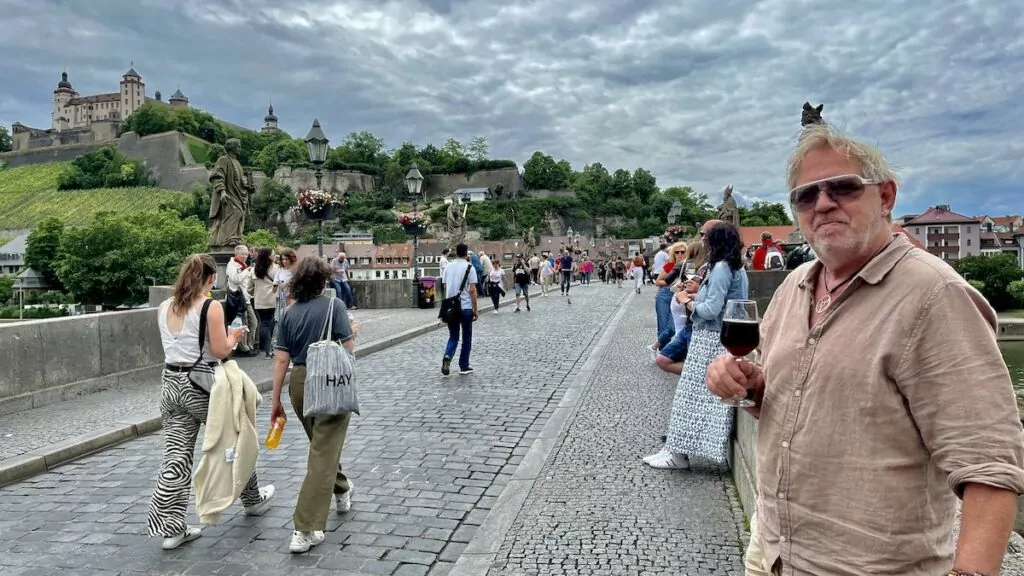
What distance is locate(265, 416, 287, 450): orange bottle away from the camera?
4.31m

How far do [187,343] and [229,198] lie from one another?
29.9ft

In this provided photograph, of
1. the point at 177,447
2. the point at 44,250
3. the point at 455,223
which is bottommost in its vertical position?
the point at 177,447

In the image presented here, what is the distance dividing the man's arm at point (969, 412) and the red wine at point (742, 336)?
67 centimetres

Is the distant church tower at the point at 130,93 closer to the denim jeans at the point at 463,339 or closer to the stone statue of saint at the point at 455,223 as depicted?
the stone statue of saint at the point at 455,223

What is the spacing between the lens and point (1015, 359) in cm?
1627

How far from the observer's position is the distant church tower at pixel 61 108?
148750 mm

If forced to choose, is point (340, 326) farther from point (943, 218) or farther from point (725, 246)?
point (943, 218)

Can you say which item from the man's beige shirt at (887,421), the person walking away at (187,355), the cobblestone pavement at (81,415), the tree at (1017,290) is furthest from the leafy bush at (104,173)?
→ the man's beige shirt at (887,421)

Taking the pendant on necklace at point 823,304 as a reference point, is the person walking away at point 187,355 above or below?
below

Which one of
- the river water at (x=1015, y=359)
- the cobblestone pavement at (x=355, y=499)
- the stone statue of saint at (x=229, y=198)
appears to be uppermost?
the stone statue of saint at (x=229, y=198)

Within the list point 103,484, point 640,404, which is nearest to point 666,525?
point 640,404

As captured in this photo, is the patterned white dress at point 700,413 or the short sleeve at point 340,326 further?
the patterned white dress at point 700,413

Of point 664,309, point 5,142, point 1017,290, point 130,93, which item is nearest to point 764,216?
point 1017,290

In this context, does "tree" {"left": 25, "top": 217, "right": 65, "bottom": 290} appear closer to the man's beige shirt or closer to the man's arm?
the man's beige shirt
